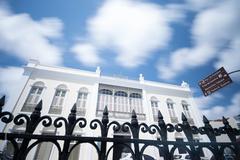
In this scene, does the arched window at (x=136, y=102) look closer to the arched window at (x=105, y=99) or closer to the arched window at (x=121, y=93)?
the arched window at (x=121, y=93)

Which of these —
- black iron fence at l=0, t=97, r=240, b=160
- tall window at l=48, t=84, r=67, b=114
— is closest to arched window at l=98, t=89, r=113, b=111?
tall window at l=48, t=84, r=67, b=114

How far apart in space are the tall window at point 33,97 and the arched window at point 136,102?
9.62 m

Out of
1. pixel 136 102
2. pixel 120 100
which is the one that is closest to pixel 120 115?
pixel 120 100

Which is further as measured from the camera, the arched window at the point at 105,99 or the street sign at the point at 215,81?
the arched window at the point at 105,99

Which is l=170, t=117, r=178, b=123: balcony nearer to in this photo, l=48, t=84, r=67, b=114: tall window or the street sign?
the street sign

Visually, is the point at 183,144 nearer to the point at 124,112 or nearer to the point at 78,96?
the point at 124,112

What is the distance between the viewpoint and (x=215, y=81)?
6.39 metres

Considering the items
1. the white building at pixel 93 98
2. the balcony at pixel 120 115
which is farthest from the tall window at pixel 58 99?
the balcony at pixel 120 115

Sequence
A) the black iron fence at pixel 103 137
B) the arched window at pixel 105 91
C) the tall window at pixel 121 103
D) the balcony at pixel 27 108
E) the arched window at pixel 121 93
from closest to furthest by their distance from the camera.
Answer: the black iron fence at pixel 103 137 → the balcony at pixel 27 108 → the tall window at pixel 121 103 → the arched window at pixel 105 91 → the arched window at pixel 121 93

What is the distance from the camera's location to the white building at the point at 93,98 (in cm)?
1154

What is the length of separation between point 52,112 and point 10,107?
3.23 metres

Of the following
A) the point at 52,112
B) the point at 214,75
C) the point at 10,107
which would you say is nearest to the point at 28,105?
the point at 10,107

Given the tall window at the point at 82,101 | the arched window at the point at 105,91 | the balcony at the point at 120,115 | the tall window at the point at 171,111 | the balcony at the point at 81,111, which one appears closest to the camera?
the balcony at the point at 81,111

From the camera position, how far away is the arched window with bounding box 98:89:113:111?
13.7 meters
